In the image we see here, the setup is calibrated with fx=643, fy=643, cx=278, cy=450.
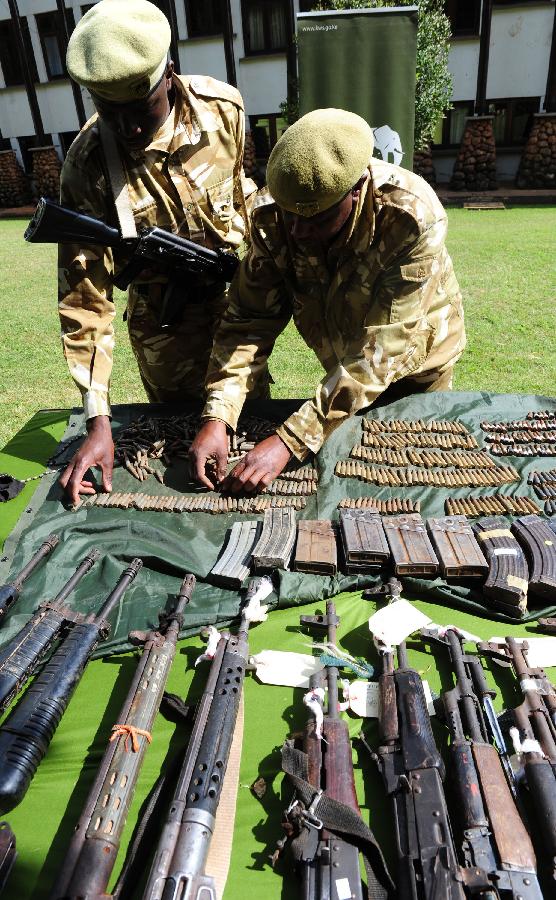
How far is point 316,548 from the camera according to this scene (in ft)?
10.7

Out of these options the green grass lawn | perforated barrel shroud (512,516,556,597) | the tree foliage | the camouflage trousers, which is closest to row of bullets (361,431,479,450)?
perforated barrel shroud (512,516,556,597)

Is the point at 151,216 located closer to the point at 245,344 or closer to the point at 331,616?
the point at 245,344

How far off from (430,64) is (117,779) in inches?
713

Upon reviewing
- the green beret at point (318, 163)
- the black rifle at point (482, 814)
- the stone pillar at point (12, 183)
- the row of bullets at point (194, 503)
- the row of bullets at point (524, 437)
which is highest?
the stone pillar at point (12, 183)

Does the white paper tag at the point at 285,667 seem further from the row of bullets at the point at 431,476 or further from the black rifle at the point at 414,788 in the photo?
the row of bullets at the point at 431,476

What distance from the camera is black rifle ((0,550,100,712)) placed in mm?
2607

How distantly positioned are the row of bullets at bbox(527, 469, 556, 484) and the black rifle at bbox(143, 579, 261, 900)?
2.04 m

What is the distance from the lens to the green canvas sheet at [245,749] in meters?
2.02

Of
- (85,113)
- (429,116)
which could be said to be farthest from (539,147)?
(85,113)

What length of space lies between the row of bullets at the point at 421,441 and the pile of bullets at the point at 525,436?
0.15 metres

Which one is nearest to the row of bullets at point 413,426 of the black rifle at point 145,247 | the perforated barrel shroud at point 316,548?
the perforated barrel shroud at point 316,548

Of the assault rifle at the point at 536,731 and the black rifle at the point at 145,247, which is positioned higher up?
the black rifle at the point at 145,247

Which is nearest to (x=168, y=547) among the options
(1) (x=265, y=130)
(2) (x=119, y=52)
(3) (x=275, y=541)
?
(3) (x=275, y=541)

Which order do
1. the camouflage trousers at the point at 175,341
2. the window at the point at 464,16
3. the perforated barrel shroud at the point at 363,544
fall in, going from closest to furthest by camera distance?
1. the perforated barrel shroud at the point at 363,544
2. the camouflage trousers at the point at 175,341
3. the window at the point at 464,16
